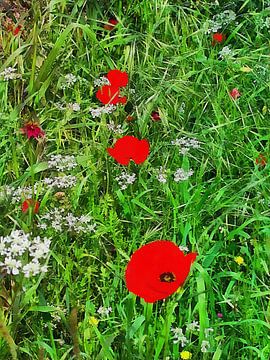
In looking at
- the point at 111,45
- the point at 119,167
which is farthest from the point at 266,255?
the point at 111,45

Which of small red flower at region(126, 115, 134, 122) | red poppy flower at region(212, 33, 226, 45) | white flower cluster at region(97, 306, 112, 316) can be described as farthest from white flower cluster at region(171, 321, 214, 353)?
red poppy flower at region(212, 33, 226, 45)

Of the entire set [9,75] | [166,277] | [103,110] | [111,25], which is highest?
[111,25]

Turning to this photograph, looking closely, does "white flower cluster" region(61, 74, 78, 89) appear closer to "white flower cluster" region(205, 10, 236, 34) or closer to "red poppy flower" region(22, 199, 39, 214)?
"white flower cluster" region(205, 10, 236, 34)

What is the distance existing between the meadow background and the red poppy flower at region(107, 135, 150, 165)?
164 millimetres

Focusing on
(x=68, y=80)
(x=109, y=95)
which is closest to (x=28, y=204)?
(x=109, y=95)

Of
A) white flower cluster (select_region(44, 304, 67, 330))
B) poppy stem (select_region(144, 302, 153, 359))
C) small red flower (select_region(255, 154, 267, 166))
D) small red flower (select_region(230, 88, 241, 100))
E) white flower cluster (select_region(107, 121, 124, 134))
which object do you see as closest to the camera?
poppy stem (select_region(144, 302, 153, 359))

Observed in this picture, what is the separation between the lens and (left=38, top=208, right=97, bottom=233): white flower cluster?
186 centimetres

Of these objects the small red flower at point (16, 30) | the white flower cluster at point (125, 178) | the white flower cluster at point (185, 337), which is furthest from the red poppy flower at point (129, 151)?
the small red flower at point (16, 30)

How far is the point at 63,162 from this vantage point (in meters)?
2.09

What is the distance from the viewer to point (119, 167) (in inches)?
86.4

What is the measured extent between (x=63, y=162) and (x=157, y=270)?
76cm

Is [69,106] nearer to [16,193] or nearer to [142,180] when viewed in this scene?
[142,180]

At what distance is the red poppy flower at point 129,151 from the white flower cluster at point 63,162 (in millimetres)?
176

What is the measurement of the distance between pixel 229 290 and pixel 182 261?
18.5 inches
